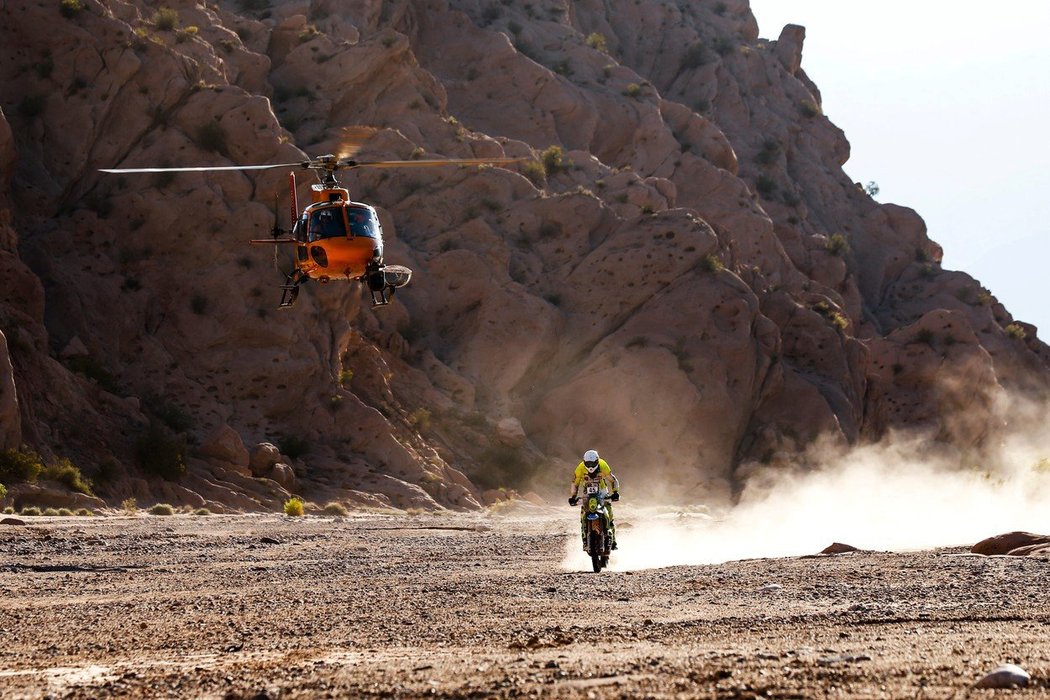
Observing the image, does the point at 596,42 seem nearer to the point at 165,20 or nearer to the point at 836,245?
the point at 836,245

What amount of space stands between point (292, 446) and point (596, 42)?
45387mm

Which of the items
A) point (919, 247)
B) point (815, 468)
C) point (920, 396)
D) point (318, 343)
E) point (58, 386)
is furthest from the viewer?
point (919, 247)

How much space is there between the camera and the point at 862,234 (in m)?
80.3

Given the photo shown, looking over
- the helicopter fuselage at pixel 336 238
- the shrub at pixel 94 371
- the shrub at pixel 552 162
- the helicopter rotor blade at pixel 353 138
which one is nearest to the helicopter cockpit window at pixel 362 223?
the helicopter fuselage at pixel 336 238

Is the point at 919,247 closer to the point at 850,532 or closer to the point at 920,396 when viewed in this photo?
the point at 920,396

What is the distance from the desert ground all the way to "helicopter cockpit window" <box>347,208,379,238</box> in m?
6.65

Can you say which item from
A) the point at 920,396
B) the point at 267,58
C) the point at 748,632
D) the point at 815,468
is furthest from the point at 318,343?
the point at 748,632

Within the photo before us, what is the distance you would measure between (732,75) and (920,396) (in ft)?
104

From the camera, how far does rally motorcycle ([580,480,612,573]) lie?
17.6m

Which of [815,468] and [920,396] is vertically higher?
[920,396]

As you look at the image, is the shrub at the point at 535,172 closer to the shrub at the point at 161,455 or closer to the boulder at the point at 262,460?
the boulder at the point at 262,460

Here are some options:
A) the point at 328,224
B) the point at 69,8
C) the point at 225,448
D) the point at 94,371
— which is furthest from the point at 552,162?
the point at 328,224

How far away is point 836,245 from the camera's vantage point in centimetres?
7462

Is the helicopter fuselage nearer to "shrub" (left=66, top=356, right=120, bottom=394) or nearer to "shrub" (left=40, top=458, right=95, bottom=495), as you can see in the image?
"shrub" (left=40, top=458, right=95, bottom=495)
